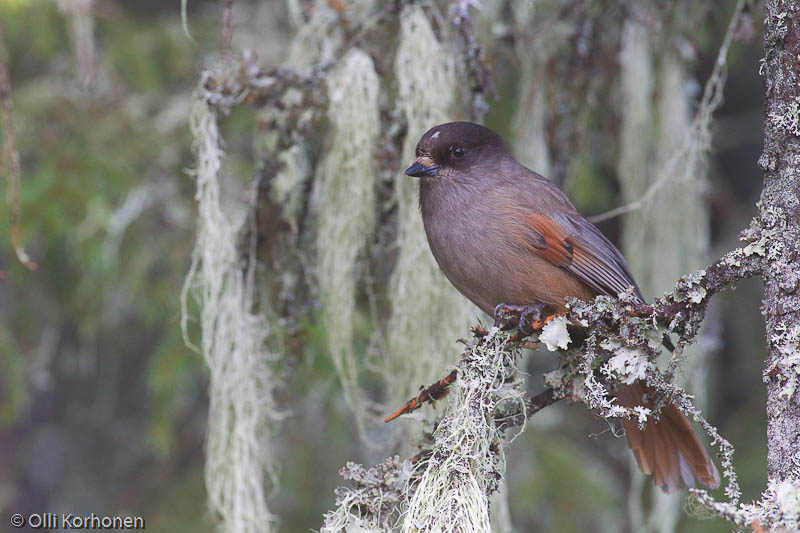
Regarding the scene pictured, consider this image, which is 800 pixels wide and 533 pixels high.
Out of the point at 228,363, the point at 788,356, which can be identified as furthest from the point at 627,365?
the point at 228,363

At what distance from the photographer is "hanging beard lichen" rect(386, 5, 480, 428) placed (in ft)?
9.71

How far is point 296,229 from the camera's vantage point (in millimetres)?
3148

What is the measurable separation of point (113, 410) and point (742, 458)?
3779 mm

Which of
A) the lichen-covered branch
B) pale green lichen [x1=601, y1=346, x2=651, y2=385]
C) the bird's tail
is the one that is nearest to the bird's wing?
the bird's tail

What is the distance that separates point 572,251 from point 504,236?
228mm

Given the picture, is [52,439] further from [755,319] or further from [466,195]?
[755,319]

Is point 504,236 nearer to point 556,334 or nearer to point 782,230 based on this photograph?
point 556,334

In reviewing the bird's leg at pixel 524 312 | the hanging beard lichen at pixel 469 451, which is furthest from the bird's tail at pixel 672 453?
the hanging beard lichen at pixel 469 451

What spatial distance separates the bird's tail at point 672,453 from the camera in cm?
251

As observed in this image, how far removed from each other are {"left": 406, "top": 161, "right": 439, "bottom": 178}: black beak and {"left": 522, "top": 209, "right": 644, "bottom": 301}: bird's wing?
332 mm

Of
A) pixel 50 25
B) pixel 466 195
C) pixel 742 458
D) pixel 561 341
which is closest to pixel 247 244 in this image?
pixel 466 195

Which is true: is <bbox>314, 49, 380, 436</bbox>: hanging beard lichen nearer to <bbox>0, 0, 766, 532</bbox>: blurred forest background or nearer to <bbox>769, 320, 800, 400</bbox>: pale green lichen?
<bbox>0, 0, 766, 532</bbox>: blurred forest background

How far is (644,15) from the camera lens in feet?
12.1

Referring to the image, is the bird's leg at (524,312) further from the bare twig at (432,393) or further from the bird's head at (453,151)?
the bird's head at (453,151)
